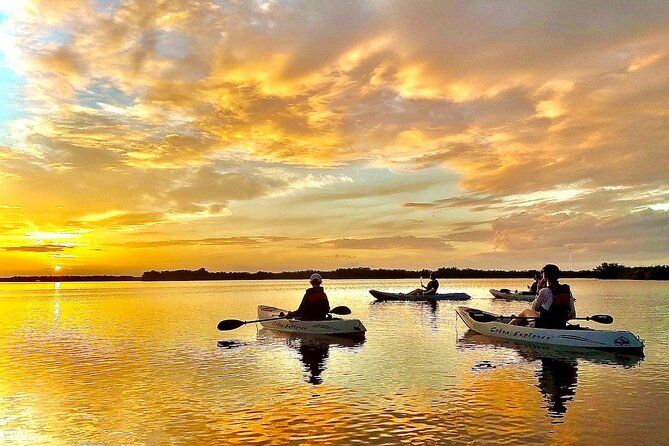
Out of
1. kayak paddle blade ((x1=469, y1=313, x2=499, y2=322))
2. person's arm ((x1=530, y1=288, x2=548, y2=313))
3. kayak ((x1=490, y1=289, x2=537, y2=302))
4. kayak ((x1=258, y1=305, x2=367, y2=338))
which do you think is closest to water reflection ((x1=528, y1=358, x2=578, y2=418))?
person's arm ((x1=530, y1=288, x2=548, y2=313))

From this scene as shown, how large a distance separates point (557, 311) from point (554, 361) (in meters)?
3.05

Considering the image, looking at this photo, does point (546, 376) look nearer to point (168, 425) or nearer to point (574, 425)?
point (574, 425)

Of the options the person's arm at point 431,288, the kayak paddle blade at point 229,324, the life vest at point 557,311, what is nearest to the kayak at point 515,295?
the person's arm at point 431,288

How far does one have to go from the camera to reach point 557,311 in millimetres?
23578

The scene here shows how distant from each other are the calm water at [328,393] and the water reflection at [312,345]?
0.31 ft

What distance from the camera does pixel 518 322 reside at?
26.2 meters

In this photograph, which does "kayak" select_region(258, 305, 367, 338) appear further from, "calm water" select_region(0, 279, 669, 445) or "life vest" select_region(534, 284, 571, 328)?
"life vest" select_region(534, 284, 571, 328)

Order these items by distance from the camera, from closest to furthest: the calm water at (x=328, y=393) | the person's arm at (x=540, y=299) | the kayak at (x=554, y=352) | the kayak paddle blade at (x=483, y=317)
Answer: the calm water at (x=328, y=393), the kayak at (x=554, y=352), the person's arm at (x=540, y=299), the kayak paddle blade at (x=483, y=317)

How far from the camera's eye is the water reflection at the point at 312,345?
64.2 ft

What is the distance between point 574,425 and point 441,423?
9.39 ft

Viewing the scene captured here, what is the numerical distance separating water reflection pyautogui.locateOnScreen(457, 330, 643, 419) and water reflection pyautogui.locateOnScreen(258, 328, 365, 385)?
17.2 ft

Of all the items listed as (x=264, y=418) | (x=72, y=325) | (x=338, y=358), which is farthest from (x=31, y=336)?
(x=264, y=418)

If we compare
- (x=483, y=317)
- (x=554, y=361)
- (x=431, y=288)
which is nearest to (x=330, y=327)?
(x=483, y=317)

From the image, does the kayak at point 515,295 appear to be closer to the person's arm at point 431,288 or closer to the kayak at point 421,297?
the kayak at point 421,297
